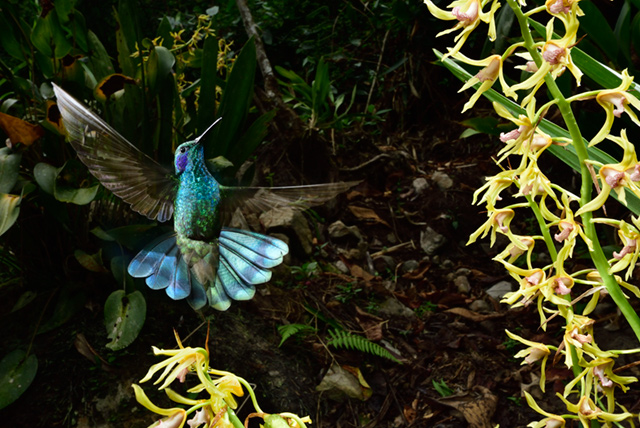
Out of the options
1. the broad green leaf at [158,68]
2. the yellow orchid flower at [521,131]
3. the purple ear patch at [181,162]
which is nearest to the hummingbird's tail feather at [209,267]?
the purple ear patch at [181,162]

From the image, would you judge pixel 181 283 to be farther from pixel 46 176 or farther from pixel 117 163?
pixel 46 176

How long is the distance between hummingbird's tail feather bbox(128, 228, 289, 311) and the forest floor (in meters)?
0.56

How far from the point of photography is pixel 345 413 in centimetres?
151

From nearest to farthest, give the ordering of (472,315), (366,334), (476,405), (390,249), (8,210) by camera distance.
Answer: (8,210) < (476,405) < (366,334) < (472,315) < (390,249)

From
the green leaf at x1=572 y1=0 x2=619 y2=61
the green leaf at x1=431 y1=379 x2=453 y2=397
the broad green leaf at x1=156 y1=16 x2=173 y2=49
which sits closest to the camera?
the green leaf at x1=572 y1=0 x2=619 y2=61

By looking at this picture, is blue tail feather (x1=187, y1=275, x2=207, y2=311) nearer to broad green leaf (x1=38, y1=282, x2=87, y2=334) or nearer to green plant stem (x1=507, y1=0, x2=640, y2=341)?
green plant stem (x1=507, y1=0, x2=640, y2=341)

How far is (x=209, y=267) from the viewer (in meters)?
0.86

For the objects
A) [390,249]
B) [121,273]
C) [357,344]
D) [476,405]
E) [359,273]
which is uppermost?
[121,273]

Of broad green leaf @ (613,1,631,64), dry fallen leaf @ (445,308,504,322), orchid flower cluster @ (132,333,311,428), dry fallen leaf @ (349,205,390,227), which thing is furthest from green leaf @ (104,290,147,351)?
broad green leaf @ (613,1,631,64)

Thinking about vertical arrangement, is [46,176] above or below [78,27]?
below

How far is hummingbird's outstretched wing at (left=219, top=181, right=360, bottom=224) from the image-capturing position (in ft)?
2.88

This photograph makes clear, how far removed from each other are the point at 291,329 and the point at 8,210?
2.48 ft

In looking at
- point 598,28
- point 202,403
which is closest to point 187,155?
point 202,403

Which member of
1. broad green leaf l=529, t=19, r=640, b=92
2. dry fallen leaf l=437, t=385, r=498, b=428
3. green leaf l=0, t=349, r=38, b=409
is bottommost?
dry fallen leaf l=437, t=385, r=498, b=428
